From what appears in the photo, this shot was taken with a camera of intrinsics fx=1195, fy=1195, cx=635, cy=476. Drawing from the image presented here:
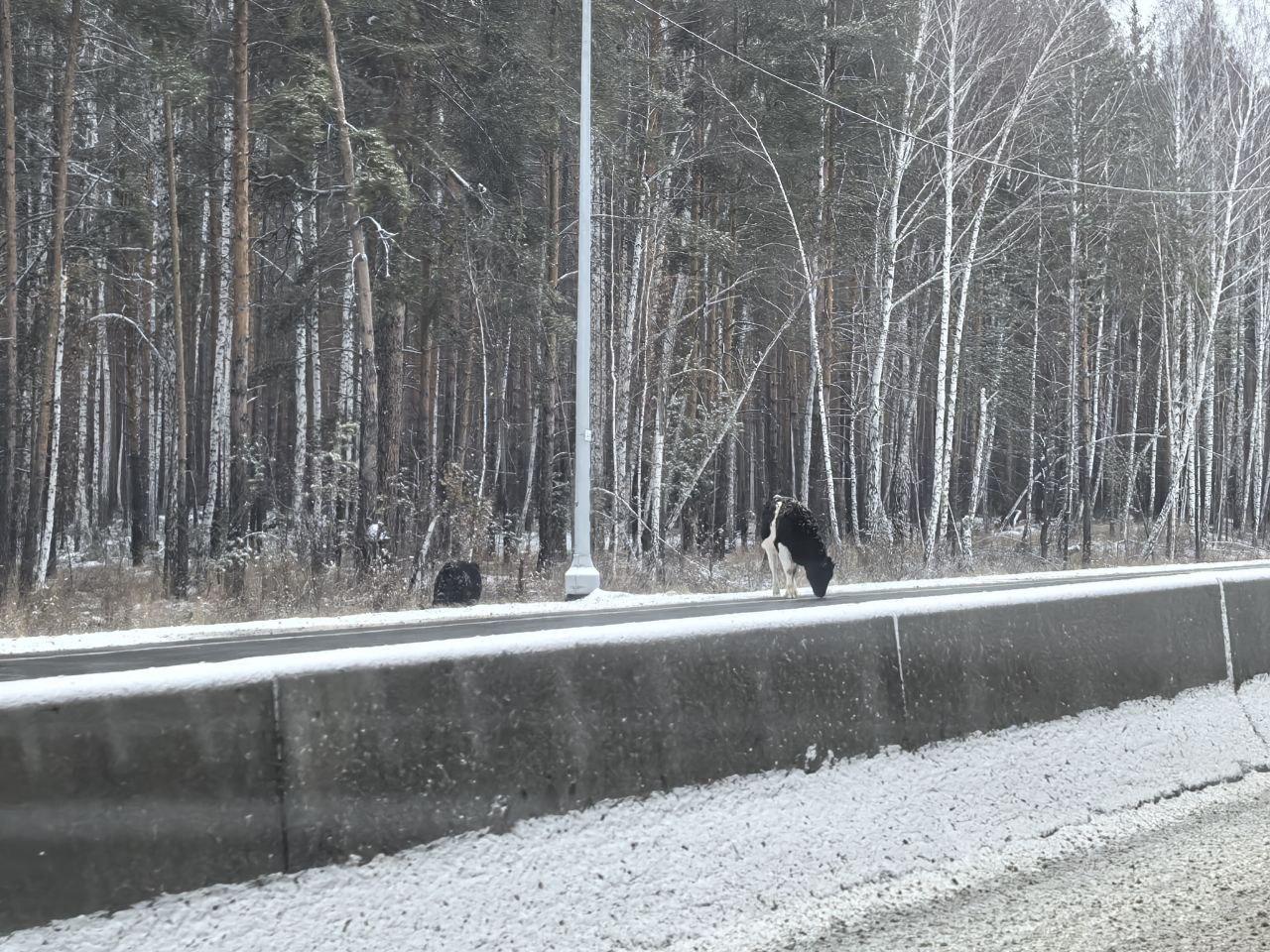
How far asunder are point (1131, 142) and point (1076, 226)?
5165 mm

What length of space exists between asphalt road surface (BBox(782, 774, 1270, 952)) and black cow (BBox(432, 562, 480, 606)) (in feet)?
36.0

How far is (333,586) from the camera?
16.0m

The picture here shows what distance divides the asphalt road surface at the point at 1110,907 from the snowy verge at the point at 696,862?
19 cm

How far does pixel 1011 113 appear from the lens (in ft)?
83.8

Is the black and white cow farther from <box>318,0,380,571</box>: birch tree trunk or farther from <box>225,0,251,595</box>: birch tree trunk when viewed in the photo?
<box>225,0,251,595</box>: birch tree trunk

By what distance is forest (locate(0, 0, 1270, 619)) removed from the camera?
797 inches


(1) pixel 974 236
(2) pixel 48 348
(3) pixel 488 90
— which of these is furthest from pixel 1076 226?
(2) pixel 48 348

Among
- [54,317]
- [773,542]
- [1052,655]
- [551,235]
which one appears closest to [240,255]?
[54,317]

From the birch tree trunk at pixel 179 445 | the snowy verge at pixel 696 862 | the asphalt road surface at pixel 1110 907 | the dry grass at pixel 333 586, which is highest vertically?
the birch tree trunk at pixel 179 445

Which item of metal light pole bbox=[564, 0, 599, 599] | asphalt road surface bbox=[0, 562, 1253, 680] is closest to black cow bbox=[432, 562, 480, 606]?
metal light pole bbox=[564, 0, 599, 599]

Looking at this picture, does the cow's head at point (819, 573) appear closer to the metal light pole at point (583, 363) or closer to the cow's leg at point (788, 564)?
the cow's leg at point (788, 564)

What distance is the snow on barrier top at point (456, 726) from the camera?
8.68 feet

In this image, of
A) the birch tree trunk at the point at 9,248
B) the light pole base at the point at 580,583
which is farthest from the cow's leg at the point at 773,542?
the birch tree trunk at the point at 9,248

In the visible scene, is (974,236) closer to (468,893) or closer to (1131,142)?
(1131,142)
